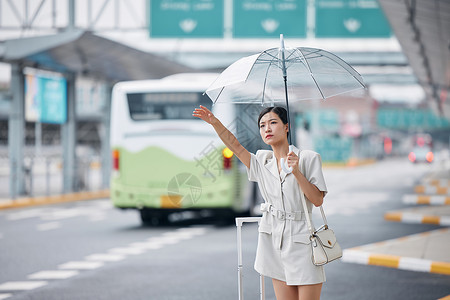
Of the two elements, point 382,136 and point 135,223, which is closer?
point 135,223

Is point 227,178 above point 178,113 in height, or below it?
below

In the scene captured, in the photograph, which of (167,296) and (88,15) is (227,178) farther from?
(88,15)

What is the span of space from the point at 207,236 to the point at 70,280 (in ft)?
14.9

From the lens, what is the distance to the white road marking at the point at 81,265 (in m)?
9.02

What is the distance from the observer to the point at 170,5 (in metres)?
22.3

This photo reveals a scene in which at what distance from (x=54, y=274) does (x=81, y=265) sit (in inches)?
27.2

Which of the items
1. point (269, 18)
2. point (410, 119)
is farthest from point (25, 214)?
point (410, 119)

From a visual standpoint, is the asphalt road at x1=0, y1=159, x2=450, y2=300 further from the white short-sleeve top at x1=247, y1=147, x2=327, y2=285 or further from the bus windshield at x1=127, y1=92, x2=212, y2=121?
the white short-sleeve top at x1=247, y1=147, x2=327, y2=285

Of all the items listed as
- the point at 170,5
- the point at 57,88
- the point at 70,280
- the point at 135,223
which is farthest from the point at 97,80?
the point at 70,280

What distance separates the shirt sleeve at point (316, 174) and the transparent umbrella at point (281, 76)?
25.2 inches

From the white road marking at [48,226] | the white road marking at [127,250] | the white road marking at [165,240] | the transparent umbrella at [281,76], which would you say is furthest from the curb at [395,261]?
the white road marking at [48,226]

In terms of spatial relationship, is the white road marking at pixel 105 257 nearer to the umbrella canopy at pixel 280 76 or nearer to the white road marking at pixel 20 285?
the white road marking at pixel 20 285

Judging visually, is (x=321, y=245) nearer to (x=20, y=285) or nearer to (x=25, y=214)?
(x=20, y=285)

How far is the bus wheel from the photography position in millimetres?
14555
